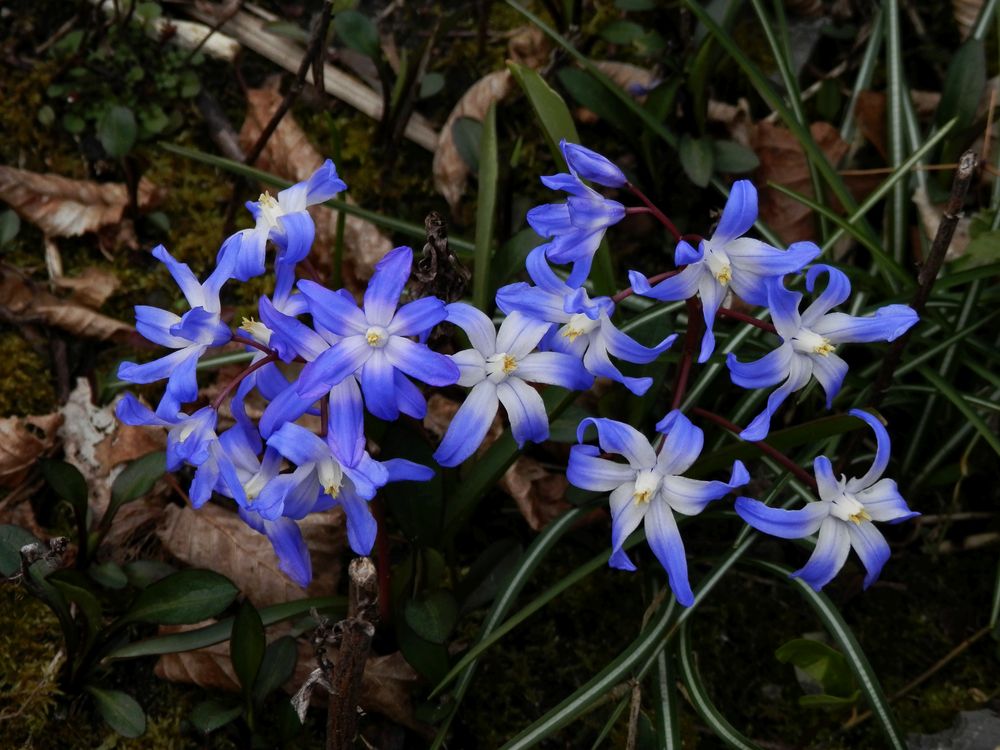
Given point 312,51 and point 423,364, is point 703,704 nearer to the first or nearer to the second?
point 423,364

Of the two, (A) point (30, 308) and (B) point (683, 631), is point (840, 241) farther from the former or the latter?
(A) point (30, 308)

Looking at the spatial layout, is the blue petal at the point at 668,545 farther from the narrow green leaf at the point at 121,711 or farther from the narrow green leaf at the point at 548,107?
the narrow green leaf at the point at 121,711

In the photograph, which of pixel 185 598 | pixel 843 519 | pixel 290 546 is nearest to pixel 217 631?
pixel 185 598

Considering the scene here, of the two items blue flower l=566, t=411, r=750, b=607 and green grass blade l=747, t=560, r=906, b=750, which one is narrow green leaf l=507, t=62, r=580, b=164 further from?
green grass blade l=747, t=560, r=906, b=750

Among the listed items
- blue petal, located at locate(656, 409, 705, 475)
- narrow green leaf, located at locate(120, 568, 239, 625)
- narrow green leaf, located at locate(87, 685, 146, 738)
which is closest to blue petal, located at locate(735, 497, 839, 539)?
blue petal, located at locate(656, 409, 705, 475)

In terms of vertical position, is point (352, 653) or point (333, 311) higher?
point (333, 311)

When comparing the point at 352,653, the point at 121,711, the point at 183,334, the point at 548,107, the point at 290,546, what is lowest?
the point at 121,711

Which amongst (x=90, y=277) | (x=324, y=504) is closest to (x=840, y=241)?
(x=324, y=504)

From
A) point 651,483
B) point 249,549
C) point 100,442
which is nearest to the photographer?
point 651,483
